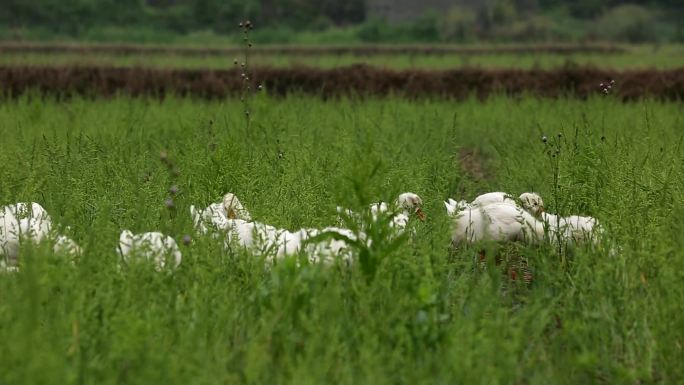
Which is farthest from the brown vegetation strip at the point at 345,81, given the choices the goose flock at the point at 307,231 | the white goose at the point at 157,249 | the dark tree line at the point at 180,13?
the dark tree line at the point at 180,13

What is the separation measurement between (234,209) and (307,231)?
25.3 inches

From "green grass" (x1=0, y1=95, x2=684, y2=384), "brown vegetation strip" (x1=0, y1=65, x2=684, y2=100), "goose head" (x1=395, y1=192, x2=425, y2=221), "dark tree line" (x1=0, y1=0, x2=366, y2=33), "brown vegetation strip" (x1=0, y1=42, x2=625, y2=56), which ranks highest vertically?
"dark tree line" (x1=0, y1=0, x2=366, y2=33)

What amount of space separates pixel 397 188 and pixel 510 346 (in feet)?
2.76

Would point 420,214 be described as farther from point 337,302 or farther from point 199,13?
point 199,13

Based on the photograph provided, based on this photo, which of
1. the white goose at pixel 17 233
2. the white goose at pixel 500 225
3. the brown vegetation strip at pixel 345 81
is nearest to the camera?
the white goose at pixel 17 233

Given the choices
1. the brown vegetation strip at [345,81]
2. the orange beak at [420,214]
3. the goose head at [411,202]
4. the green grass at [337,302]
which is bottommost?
the green grass at [337,302]

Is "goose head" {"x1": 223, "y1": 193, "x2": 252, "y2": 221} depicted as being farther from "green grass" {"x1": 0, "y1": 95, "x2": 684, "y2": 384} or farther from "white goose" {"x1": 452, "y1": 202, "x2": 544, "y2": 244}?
"white goose" {"x1": 452, "y1": 202, "x2": 544, "y2": 244}

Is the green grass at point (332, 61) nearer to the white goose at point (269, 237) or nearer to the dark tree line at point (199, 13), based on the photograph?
the dark tree line at point (199, 13)

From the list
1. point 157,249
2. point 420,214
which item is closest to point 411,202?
point 420,214

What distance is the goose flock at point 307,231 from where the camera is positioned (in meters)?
2.74

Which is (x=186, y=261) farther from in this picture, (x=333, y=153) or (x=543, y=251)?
(x=333, y=153)

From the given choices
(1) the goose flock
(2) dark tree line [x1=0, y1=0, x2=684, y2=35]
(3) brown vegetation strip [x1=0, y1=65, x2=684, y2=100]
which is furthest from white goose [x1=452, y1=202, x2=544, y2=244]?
(2) dark tree line [x1=0, y1=0, x2=684, y2=35]

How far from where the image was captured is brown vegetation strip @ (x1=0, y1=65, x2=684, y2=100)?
11086 millimetres

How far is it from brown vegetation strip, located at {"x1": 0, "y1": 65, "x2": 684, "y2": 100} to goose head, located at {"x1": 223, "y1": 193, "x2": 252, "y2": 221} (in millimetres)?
7304
